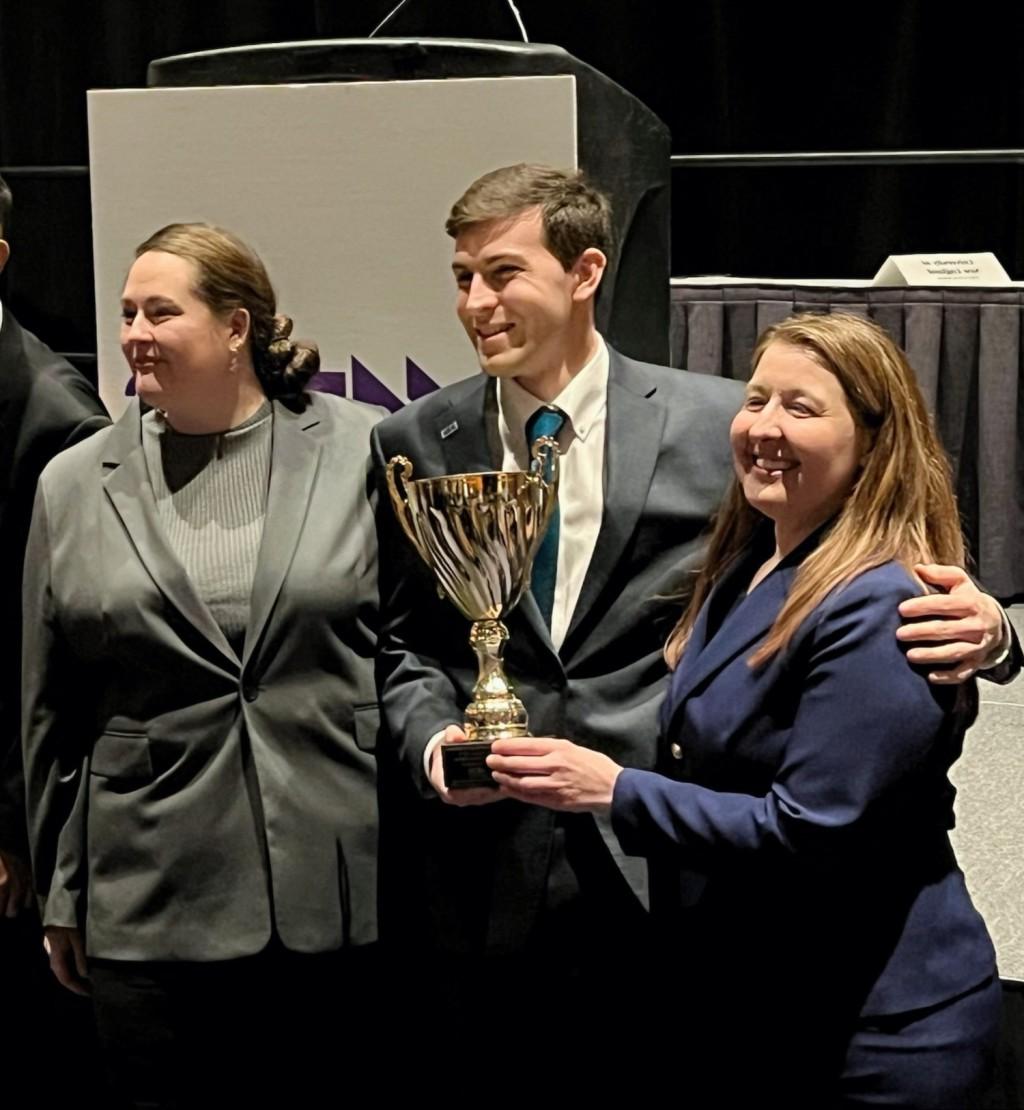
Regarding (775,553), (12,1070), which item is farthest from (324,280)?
(12,1070)

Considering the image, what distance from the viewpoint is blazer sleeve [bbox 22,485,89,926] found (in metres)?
2.03

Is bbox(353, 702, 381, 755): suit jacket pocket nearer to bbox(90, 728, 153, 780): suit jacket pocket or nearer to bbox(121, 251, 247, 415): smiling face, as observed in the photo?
bbox(90, 728, 153, 780): suit jacket pocket

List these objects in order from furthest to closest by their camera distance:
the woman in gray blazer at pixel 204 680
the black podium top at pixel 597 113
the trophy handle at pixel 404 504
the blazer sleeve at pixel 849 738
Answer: the black podium top at pixel 597 113, the woman in gray blazer at pixel 204 680, the trophy handle at pixel 404 504, the blazer sleeve at pixel 849 738

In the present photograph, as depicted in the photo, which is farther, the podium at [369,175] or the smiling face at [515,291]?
the podium at [369,175]

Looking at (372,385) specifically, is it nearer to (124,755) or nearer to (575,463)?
(575,463)

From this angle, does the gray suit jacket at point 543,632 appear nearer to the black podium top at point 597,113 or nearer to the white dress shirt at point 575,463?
the white dress shirt at point 575,463

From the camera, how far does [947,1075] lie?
162 centimetres

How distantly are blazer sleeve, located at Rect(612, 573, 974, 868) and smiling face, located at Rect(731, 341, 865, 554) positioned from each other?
112mm

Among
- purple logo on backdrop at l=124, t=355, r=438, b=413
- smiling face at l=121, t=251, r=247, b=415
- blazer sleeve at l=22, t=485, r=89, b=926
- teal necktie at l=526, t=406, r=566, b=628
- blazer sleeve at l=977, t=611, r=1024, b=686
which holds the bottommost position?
blazer sleeve at l=22, t=485, r=89, b=926

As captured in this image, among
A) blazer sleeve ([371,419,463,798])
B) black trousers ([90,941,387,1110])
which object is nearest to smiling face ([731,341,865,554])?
blazer sleeve ([371,419,463,798])

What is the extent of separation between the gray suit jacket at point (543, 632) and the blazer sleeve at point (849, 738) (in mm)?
306

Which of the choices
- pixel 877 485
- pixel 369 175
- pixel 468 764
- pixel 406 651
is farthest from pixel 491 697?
pixel 369 175

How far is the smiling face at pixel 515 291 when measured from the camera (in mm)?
1839

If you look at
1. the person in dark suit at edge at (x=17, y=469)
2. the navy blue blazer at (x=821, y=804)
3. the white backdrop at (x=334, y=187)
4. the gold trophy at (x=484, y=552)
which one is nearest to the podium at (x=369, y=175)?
the white backdrop at (x=334, y=187)
